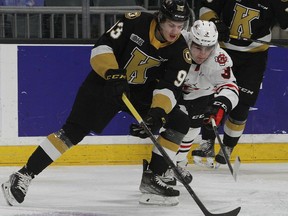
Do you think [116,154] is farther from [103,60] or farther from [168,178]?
[103,60]

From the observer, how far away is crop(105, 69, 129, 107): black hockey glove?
3.41 m

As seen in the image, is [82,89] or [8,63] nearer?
[82,89]

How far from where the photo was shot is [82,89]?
3.64m

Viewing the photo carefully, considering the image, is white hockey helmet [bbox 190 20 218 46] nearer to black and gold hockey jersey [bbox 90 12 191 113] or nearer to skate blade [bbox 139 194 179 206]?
black and gold hockey jersey [bbox 90 12 191 113]

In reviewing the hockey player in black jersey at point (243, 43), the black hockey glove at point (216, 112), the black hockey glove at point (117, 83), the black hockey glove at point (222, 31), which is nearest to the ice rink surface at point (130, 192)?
the hockey player in black jersey at point (243, 43)

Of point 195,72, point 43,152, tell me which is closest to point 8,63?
point 195,72

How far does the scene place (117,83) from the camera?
3.40 m

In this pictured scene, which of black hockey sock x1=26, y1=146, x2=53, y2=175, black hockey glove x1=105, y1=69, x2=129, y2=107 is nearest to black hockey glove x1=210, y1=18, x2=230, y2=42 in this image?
black hockey glove x1=105, y1=69, x2=129, y2=107

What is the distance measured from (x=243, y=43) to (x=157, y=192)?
1.67 meters

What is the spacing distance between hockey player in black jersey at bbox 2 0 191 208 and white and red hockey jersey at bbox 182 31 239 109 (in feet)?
1.94

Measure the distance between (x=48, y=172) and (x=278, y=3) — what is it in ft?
5.60

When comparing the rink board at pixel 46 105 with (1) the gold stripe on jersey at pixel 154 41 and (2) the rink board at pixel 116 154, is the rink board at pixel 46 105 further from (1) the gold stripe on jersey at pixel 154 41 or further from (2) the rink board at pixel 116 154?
(1) the gold stripe on jersey at pixel 154 41

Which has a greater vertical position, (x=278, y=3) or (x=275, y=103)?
(x=278, y=3)

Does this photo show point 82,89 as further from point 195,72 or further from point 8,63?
point 8,63
